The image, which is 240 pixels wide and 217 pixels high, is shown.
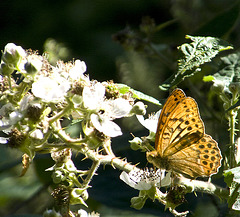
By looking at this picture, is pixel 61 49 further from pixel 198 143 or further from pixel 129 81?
pixel 198 143

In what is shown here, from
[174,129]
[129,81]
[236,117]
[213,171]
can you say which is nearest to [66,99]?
[174,129]

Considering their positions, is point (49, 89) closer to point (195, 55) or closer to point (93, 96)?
point (93, 96)

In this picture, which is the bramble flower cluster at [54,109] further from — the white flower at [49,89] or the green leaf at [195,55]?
the green leaf at [195,55]

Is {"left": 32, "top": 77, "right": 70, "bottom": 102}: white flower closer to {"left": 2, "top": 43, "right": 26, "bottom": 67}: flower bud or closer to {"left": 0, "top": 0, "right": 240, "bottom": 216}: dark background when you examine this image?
{"left": 2, "top": 43, "right": 26, "bottom": 67}: flower bud

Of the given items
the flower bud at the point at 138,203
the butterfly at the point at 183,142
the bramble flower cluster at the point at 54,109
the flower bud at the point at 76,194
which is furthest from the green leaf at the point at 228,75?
the flower bud at the point at 76,194

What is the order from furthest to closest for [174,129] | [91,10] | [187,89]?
[91,10] → [187,89] → [174,129]

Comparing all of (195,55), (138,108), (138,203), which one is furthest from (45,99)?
(195,55)

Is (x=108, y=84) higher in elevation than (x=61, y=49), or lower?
lower
